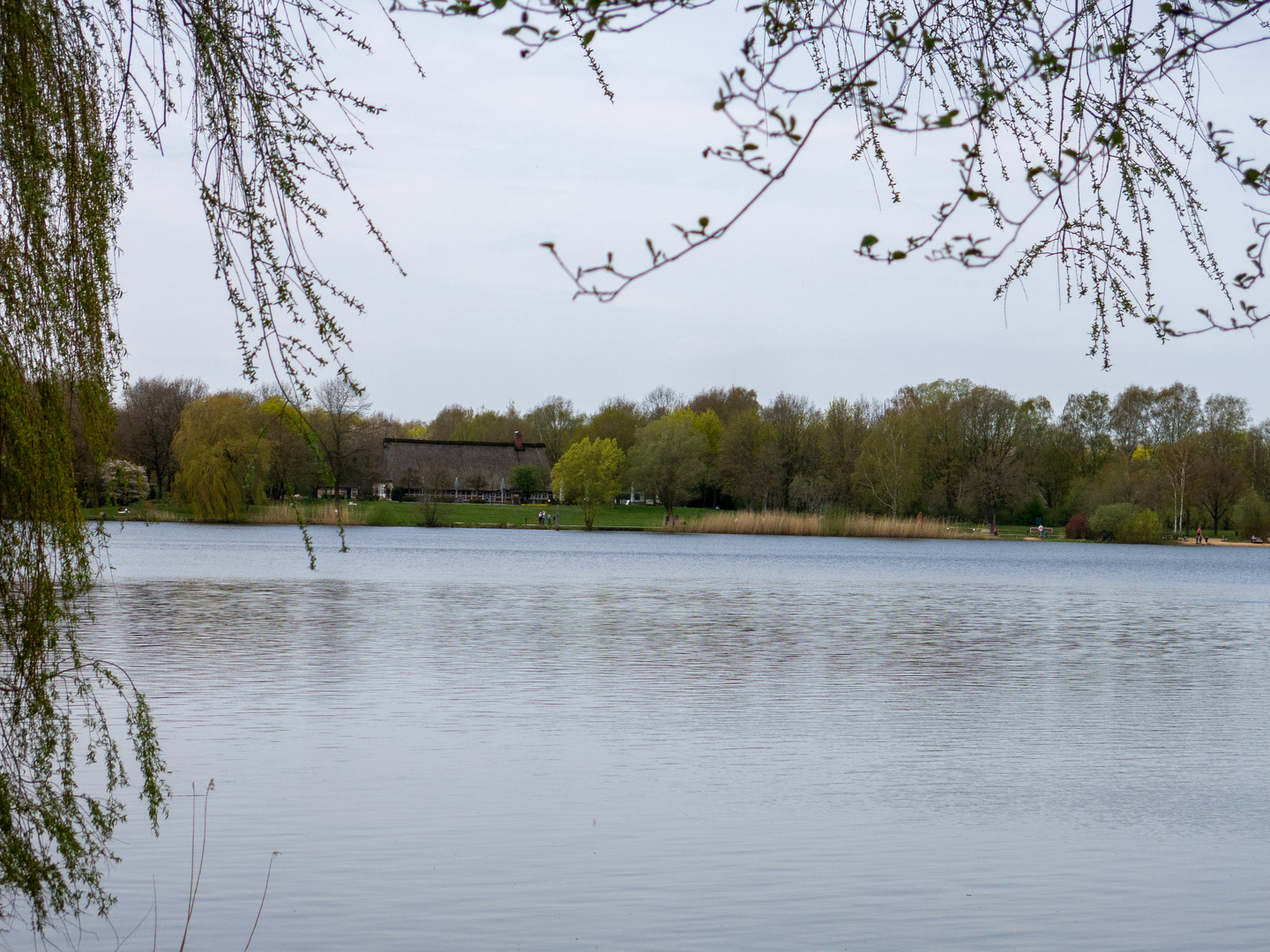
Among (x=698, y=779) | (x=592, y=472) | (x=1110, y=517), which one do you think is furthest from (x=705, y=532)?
(x=698, y=779)

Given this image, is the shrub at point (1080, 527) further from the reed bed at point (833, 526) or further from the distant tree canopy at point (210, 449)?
the distant tree canopy at point (210, 449)

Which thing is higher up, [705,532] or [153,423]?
[153,423]

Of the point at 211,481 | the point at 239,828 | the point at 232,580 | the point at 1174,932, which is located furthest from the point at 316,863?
the point at 211,481

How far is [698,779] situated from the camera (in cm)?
1077

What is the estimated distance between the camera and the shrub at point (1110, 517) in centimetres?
7138

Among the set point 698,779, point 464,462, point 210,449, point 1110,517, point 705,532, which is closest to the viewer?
point 698,779

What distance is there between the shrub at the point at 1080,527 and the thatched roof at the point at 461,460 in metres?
43.8

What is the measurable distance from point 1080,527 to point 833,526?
54.3 ft

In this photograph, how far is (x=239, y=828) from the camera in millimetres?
8906

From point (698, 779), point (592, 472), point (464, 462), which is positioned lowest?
point (698, 779)

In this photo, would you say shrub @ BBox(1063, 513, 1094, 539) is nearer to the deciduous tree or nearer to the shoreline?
the shoreline

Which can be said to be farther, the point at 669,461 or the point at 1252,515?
the point at 669,461

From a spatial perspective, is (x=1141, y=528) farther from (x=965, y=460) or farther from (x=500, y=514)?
(x=500, y=514)

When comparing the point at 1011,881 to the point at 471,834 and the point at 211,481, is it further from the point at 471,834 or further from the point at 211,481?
the point at 211,481
